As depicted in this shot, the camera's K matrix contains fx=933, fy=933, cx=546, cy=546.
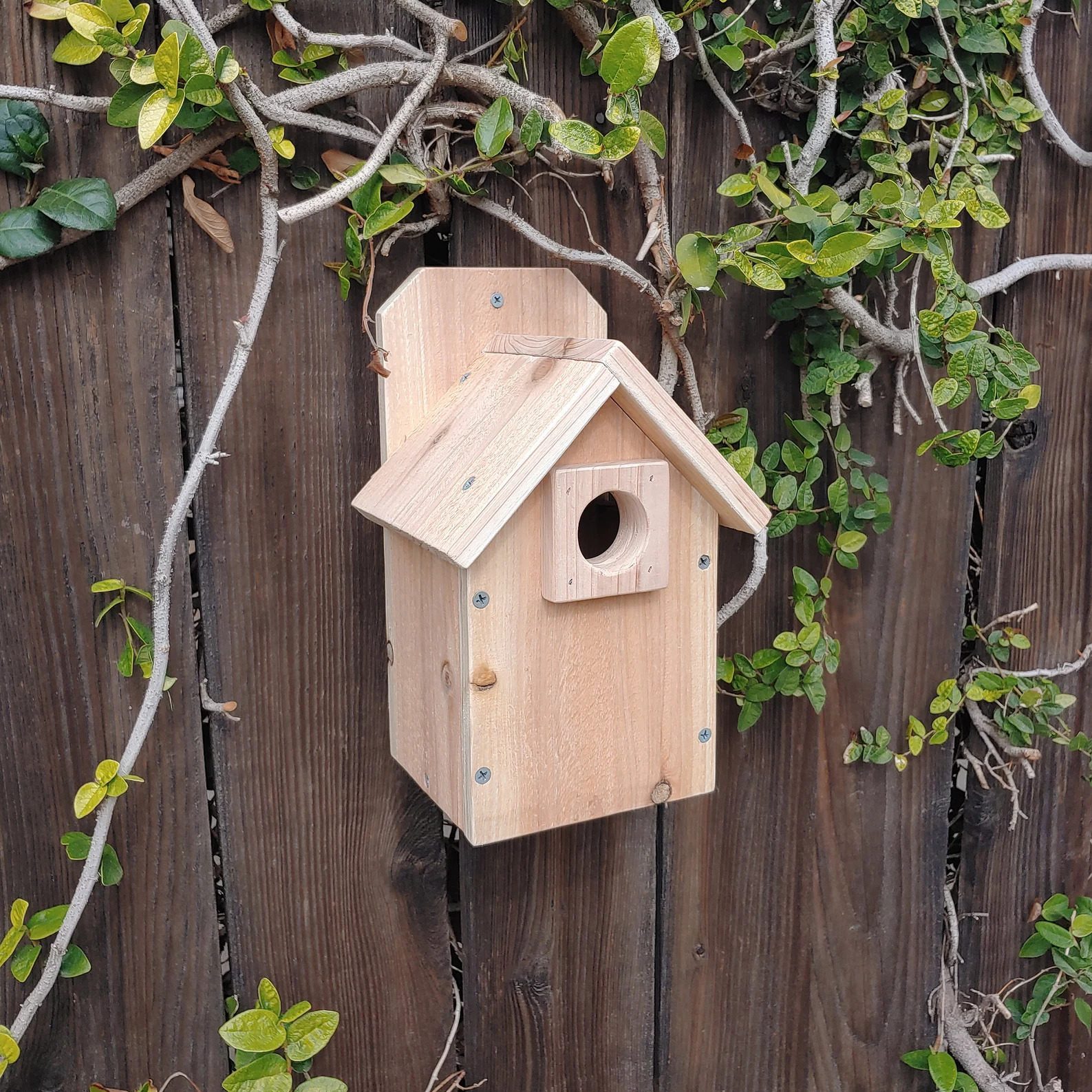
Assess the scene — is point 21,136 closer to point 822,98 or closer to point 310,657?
point 310,657

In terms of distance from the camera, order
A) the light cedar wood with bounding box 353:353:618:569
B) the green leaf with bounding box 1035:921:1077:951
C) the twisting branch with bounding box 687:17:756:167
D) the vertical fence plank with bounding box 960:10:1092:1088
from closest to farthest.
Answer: the light cedar wood with bounding box 353:353:618:569 < the twisting branch with bounding box 687:17:756:167 < the vertical fence plank with bounding box 960:10:1092:1088 < the green leaf with bounding box 1035:921:1077:951

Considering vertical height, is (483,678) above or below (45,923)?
above

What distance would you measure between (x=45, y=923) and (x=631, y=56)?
0.86m

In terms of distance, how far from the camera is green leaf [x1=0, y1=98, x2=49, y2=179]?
73cm

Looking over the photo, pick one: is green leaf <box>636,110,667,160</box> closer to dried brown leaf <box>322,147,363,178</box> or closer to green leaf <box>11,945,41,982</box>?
dried brown leaf <box>322,147,363,178</box>

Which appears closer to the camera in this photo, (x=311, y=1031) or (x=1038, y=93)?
(x=311, y=1031)

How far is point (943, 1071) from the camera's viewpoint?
1189 millimetres

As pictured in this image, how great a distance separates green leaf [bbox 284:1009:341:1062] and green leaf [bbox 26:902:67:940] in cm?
23

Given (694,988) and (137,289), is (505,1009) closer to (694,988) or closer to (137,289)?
(694,988)

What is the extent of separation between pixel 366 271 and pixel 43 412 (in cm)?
30

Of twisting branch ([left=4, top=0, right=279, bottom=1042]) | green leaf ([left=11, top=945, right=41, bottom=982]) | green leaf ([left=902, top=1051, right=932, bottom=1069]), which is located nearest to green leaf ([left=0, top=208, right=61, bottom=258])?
twisting branch ([left=4, top=0, right=279, bottom=1042])

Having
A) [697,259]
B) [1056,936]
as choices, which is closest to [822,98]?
[697,259]

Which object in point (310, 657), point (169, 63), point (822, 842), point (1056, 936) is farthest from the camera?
point (1056, 936)

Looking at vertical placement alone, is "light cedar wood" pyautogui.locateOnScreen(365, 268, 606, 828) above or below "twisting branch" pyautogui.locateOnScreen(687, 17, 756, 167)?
below
